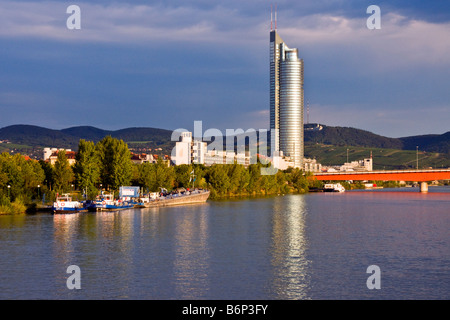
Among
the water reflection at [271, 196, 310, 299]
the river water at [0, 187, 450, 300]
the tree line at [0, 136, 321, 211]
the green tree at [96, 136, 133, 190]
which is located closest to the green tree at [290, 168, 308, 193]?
the tree line at [0, 136, 321, 211]

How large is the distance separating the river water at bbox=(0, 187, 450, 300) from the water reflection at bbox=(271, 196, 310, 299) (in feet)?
0.25

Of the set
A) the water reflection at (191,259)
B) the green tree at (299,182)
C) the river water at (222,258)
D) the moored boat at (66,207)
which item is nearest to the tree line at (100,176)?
the moored boat at (66,207)

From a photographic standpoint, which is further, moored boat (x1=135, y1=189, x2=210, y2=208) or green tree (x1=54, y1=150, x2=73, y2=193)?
moored boat (x1=135, y1=189, x2=210, y2=208)

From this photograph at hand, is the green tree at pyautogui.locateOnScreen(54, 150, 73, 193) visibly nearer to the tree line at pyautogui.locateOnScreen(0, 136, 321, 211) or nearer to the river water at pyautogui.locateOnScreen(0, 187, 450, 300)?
the tree line at pyautogui.locateOnScreen(0, 136, 321, 211)

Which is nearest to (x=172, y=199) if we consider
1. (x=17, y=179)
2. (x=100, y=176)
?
(x=100, y=176)

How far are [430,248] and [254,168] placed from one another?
106 m

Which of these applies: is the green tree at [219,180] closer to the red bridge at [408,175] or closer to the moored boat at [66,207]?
the moored boat at [66,207]

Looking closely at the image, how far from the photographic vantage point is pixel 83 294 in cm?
3441

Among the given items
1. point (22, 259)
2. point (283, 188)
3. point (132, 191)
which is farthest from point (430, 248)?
point (283, 188)

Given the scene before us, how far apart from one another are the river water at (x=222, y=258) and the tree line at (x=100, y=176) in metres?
16.0

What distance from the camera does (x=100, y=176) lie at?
10738 cm

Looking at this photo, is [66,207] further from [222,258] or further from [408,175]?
[408,175]

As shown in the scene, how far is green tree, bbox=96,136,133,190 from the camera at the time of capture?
10544cm

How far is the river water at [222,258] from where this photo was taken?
35.4 meters
